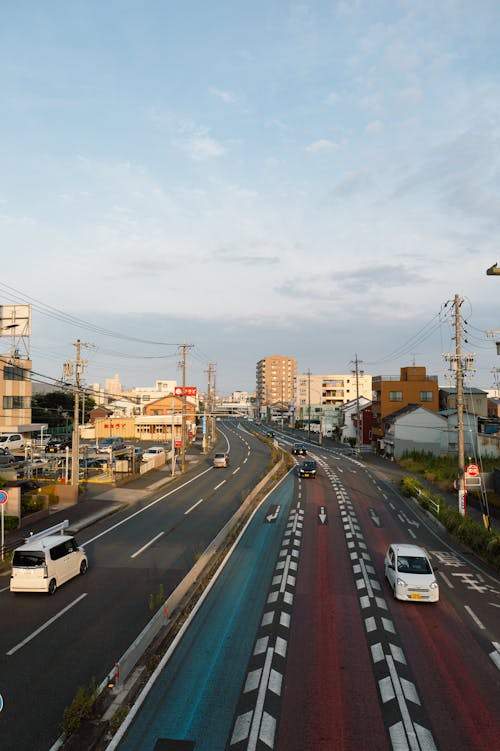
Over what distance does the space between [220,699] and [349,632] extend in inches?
204

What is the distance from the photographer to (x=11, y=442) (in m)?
50.6

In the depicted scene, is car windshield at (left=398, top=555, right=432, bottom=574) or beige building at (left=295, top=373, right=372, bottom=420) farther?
beige building at (left=295, top=373, right=372, bottom=420)

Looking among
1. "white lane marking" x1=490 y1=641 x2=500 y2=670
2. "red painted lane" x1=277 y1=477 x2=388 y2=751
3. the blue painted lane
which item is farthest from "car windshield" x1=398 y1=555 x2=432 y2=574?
the blue painted lane

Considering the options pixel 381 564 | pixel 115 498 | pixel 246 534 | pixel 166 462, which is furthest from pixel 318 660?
pixel 166 462

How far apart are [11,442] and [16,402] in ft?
35.3

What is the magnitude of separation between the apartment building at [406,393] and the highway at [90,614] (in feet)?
164

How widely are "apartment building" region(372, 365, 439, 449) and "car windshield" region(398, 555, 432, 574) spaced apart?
2320 inches

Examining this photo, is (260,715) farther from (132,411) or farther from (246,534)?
(132,411)

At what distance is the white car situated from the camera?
55.0 ft

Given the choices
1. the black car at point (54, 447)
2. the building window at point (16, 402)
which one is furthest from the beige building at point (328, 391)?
the building window at point (16, 402)

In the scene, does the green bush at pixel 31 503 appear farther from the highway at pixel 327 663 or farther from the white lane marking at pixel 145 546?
the highway at pixel 327 663

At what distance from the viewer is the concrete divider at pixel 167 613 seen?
11.4 m

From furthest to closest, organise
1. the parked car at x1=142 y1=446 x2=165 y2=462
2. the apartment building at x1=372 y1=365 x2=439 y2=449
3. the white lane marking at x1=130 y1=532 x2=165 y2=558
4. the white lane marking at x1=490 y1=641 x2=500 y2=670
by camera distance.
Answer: the apartment building at x1=372 y1=365 x2=439 y2=449 < the parked car at x1=142 y1=446 x2=165 y2=462 < the white lane marking at x1=130 y1=532 x2=165 y2=558 < the white lane marking at x1=490 y1=641 x2=500 y2=670

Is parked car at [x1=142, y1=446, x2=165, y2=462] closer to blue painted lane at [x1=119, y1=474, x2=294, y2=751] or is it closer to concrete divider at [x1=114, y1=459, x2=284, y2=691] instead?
concrete divider at [x1=114, y1=459, x2=284, y2=691]
